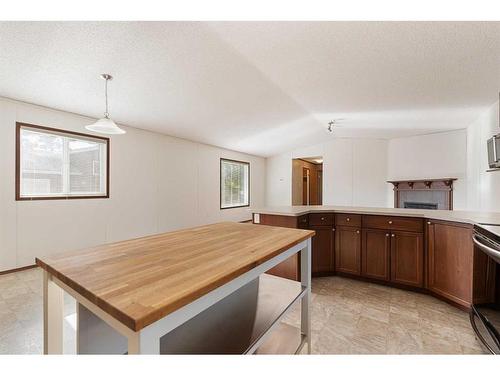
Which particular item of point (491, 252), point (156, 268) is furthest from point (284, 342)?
point (491, 252)

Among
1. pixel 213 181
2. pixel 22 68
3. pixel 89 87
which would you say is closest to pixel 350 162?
pixel 213 181

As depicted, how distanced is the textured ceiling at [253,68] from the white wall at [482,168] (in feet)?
0.74

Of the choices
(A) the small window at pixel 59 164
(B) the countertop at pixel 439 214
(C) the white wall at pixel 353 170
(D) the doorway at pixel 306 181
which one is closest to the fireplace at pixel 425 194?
(C) the white wall at pixel 353 170

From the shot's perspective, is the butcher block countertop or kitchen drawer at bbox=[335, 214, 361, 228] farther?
kitchen drawer at bbox=[335, 214, 361, 228]

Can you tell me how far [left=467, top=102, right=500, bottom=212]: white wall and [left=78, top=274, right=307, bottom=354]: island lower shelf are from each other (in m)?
3.71

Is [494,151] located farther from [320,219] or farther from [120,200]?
[120,200]

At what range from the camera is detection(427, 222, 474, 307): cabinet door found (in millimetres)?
2055

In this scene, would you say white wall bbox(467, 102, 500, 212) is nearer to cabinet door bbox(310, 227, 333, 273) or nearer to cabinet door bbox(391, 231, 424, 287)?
cabinet door bbox(391, 231, 424, 287)

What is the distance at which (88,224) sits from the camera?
3.68 m

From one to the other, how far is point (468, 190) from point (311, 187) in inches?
190

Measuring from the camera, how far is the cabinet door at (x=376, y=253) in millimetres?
2656

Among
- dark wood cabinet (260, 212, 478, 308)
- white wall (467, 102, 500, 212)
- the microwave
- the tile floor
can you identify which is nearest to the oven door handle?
dark wood cabinet (260, 212, 478, 308)

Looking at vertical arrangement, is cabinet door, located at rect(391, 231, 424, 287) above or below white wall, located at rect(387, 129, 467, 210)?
below

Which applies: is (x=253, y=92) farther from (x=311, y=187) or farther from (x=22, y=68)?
(x=311, y=187)
